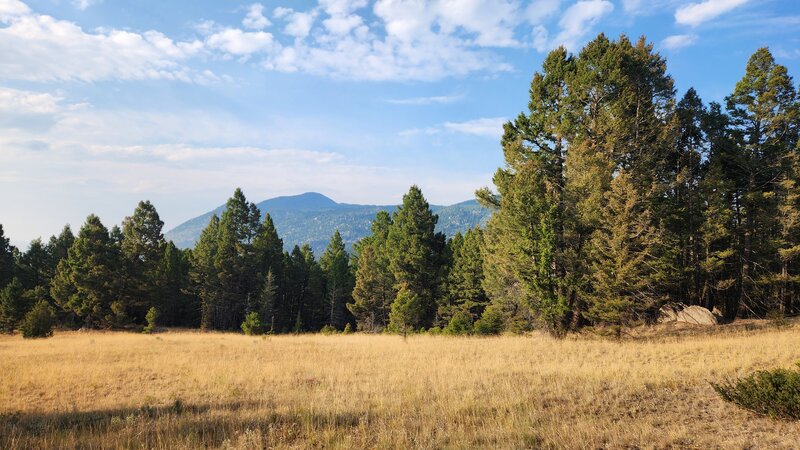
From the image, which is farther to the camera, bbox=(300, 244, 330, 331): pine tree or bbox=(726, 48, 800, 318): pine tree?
bbox=(300, 244, 330, 331): pine tree

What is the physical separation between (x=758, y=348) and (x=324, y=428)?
623 inches

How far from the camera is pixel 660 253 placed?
21.2 meters

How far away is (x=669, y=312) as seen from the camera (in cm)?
2550

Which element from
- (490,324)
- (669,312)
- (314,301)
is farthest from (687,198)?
(314,301)

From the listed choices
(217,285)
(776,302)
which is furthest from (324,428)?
(217,285)

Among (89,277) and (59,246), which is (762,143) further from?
(59,246)

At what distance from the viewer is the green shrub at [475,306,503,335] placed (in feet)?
93.6

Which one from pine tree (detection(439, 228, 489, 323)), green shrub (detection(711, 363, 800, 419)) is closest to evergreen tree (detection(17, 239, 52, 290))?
pine tree (detection(439, 228, 489, 323))

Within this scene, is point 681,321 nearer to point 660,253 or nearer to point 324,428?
point 660,253

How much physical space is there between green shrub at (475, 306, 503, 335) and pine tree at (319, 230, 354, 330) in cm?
3189

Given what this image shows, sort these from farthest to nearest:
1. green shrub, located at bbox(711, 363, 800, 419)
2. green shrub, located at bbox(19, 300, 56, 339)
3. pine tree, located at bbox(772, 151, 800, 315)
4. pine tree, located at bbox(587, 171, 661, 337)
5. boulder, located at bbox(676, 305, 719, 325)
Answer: green shrub, located at bbox(19, 300, 56, 339), pine tree, located at bbox(772, 151, 800, 315), boulder, located at bbox(676, 305, 719, 325), pine tree, located at bbox(587, 171, 661, 337), green shrub, located at bbox(711, 363, 800, 419)

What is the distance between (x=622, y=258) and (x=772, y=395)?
41.6 feet

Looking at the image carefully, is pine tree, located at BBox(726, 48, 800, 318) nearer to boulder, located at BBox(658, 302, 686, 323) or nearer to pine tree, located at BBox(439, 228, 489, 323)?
boulder, located at BBox(658, 302, 686, 323)

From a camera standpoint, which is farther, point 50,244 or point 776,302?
point 50,244
